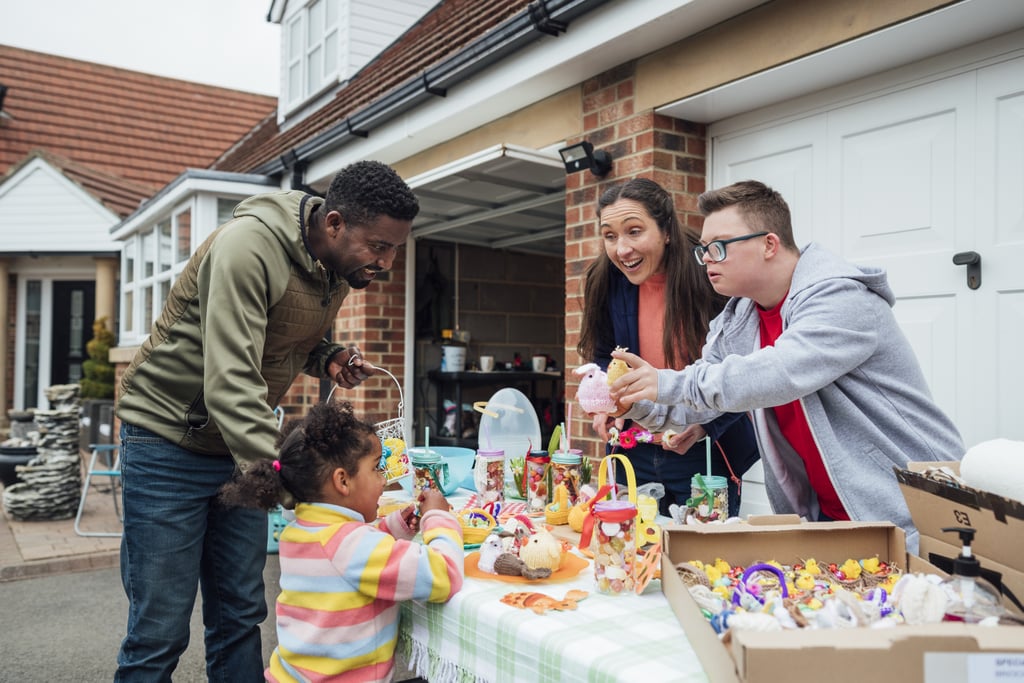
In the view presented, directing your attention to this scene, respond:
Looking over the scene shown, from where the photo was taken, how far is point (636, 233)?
2.57m

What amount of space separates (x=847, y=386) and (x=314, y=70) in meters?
9.21

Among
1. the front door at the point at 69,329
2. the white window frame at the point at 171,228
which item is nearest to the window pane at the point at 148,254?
the white window frame at the point at 171,228

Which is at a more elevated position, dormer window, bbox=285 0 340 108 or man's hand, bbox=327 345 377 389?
dormer window, bbox=285 0 340 108

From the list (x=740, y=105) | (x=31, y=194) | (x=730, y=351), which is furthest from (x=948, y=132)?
(x=31, y=194)

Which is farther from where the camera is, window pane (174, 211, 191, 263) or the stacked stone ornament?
window pane (174, 211, 191, 263)

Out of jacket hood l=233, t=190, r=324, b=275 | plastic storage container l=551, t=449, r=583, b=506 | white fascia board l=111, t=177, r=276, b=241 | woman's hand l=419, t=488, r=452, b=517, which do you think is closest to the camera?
woman's hand l=419, t=488, r=452, b=517

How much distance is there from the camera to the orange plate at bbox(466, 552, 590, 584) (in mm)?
1657

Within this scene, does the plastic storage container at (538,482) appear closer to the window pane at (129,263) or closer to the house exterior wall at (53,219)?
the window pane at (129,263)

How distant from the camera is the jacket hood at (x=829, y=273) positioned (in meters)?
1.71

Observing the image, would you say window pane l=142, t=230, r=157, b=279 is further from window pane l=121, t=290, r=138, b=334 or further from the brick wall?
the brick wall

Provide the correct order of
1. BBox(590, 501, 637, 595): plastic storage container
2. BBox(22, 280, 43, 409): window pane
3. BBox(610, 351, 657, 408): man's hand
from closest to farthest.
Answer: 1. BBox(590, 501, 637, 595): plastic storage container
2. BBox(610, 351, 657, 408): man's hand
3. BBox(22, 280, 43, 409): window pane

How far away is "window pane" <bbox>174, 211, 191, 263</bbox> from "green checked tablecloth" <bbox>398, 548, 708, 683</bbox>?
7434mm

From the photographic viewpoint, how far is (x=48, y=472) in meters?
6.97

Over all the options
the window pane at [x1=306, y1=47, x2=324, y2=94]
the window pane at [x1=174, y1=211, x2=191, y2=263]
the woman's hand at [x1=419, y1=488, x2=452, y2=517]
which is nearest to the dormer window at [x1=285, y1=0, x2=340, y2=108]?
the window pane at [x1=306, y1=47, x2=324, y2=94]
